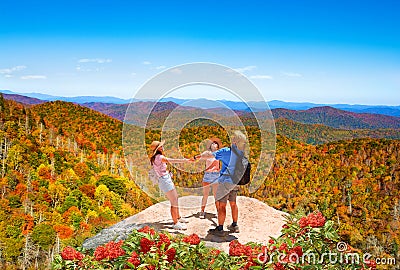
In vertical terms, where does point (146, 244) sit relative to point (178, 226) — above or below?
above

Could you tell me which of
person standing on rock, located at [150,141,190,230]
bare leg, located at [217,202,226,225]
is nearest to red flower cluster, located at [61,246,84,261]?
person standing on rock, located at [150,141,190,230]

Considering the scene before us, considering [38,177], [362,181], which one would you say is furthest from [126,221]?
[362,181]

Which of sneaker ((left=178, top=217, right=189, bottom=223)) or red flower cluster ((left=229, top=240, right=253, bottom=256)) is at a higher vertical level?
red flower cluster ((left=229, top=240, right=253, bottom=256))

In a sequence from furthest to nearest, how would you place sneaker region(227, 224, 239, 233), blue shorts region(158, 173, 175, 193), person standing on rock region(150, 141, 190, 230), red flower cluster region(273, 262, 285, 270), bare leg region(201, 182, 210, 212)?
sneaker region(227, 224, 239, 233) → bare leg region(201, 182, 210, 212) → blue shorts region(158, 173, 175, 193) → person standing on rock region(150, 141, 190, 230) → red flower cluster region(273, 262, 285, 270)

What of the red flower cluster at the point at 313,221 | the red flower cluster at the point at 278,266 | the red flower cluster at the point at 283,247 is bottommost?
the red flower cluster at the point at 278,266

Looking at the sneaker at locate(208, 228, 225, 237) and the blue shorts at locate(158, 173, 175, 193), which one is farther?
the sneaker at locate(208, 228, 225, 237)

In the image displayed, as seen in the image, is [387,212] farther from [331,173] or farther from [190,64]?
[190,64]

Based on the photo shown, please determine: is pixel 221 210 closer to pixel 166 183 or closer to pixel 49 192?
pixel 166 183

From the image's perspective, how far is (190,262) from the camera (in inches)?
106

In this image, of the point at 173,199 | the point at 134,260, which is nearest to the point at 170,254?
the point at 134,260

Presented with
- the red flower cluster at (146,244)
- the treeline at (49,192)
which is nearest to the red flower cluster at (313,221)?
the red flower cluster at (146,244)

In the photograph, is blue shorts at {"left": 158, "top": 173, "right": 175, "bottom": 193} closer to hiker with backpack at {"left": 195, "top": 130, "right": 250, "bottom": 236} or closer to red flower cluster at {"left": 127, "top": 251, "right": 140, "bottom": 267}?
hiker with backpack at {"left": 195, "top": 130, "right": 250, "bottom": 236}

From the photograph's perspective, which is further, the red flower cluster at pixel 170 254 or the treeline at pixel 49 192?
the treeline at pixel 49 192

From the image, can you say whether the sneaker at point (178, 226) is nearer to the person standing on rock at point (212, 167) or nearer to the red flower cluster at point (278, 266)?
the person standing on rock at point (212, 167)
